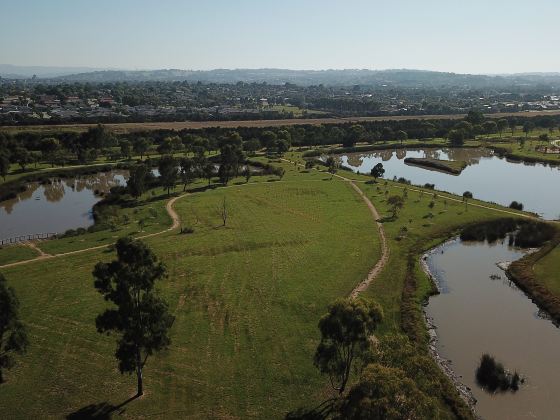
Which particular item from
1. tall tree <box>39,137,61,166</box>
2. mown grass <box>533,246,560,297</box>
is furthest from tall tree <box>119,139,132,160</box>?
mown grass <box>533,246,560,297</box>

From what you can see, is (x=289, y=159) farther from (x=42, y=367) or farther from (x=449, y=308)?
(x=42, y=367)

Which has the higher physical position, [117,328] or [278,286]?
[117,328]

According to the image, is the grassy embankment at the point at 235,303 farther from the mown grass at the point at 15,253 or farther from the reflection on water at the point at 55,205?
the reflection on water at the point at 55,205

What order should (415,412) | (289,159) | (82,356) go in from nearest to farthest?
(415,412), (82,356), (289,159)

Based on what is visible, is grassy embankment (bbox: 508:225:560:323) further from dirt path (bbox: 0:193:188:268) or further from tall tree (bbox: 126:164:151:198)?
tall tree (bbox: 126:164:151:198)

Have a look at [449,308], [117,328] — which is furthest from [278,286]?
[117,328]

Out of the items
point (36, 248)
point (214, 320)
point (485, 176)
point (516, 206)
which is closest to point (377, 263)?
point (214, 320)

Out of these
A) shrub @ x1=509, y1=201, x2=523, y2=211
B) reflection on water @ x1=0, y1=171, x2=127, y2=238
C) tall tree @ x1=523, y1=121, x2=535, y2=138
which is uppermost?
tall tree @ x1=523, y1=121, x2=535, y2=138

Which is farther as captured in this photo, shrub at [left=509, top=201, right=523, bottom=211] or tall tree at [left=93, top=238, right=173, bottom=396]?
shrub at [left=509, top=201, right=523, bottom=211]
